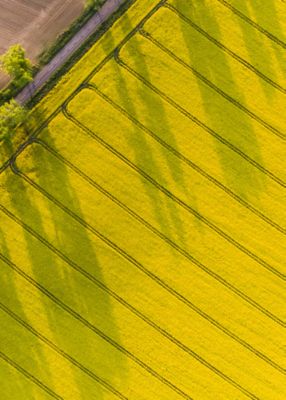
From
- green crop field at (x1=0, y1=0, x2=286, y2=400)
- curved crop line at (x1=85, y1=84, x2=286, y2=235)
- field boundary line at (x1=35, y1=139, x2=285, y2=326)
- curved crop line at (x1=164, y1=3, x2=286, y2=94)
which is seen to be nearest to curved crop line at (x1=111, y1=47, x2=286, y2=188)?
green crop field at (x1=0, y1=0, x2=286, y2=400)

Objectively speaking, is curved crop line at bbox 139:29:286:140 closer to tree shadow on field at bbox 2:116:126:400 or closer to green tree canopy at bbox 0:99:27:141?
tree shadow on field at bbox 2:116:126:400

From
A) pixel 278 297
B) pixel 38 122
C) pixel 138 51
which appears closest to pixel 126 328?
pixel 278 297

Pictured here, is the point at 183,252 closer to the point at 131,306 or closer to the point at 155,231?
the point at 155,231

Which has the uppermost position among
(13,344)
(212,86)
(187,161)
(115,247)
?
(212,86)

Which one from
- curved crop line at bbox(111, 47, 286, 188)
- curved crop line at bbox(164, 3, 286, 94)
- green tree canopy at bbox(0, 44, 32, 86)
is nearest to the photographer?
green tree canopy at bbox(0, 44, 32, 86)

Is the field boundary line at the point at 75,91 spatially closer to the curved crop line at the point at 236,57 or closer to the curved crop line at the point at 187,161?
the curved crop line at the point at 187,161

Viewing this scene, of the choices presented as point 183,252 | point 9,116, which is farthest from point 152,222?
point 9,116

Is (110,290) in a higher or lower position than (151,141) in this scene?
lower
